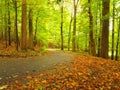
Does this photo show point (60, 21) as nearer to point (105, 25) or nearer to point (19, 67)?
point (105, 25)

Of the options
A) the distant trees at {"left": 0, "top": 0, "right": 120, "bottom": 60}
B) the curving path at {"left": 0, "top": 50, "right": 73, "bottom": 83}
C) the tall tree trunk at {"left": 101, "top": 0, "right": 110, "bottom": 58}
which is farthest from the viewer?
the distant trees at {"left": 0, "top": 0, "right": 120, "bottom": 60}

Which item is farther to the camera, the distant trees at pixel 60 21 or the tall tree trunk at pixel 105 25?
the distant trees at pixel 60 21

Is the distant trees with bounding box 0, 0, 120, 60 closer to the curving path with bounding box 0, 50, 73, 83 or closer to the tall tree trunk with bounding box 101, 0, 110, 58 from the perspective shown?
the tall tree trunk with bounding box 101, 0, 110, 58

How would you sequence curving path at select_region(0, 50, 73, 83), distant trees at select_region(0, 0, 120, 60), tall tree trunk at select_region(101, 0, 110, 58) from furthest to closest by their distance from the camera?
1. distant trees at select_region(0, 0, 120, 60)
2. tall tree trunk at select_region(101, 0, 110, 58)
3. curving path at select_region(0, 50, 73, 83)

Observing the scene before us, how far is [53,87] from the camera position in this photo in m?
5.98

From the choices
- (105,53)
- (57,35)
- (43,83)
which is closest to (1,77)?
(43,83)

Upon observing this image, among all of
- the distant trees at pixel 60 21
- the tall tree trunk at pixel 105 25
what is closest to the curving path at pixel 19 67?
the tall tree trunk at pixel 105 25

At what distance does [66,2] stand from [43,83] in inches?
1191

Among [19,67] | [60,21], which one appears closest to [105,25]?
[19,67]

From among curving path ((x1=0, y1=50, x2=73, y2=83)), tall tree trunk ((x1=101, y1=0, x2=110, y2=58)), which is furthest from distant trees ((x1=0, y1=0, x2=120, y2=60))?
curving path ((x1=0, y1=50, x2=73, y2=83))

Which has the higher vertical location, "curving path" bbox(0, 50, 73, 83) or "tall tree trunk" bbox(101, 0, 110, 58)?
"tall tree trunk" bbox(101, 0, 110, 58)

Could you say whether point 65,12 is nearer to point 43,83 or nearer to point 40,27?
point 40,27

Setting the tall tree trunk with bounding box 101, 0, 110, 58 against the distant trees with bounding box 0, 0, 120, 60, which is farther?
the distant trees with bounding box 0, 0, 120, 60

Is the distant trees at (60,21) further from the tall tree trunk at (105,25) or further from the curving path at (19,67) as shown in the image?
the curving path at (19,67)
